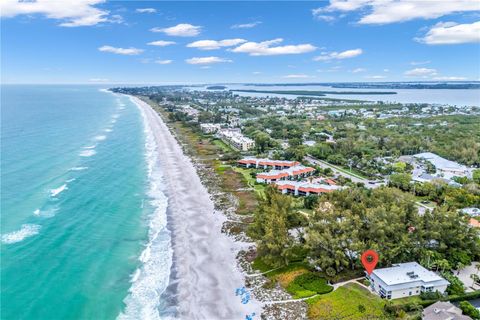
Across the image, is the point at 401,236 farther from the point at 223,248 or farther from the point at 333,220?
the point at 223,248

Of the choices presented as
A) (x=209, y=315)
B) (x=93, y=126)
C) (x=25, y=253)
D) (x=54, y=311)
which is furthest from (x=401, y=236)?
(x=93, y=126)

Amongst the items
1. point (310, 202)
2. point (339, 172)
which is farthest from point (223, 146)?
point (310, 202)

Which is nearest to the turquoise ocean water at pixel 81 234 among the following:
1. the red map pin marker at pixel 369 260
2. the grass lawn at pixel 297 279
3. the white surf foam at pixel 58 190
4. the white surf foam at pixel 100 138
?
the white surf foam at pixel 58 190

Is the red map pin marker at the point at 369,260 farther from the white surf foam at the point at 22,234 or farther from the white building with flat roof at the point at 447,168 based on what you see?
the white building with flat roof at the point at 447,168

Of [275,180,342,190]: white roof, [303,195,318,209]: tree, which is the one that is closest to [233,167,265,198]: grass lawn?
[275,180,342,190]: white roof

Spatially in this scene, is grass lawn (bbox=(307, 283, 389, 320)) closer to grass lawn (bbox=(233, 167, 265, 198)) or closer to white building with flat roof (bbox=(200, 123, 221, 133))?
grass lawn (bbox=(233, 167, 265, 198))

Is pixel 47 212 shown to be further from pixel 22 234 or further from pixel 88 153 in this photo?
pixel 88 153
